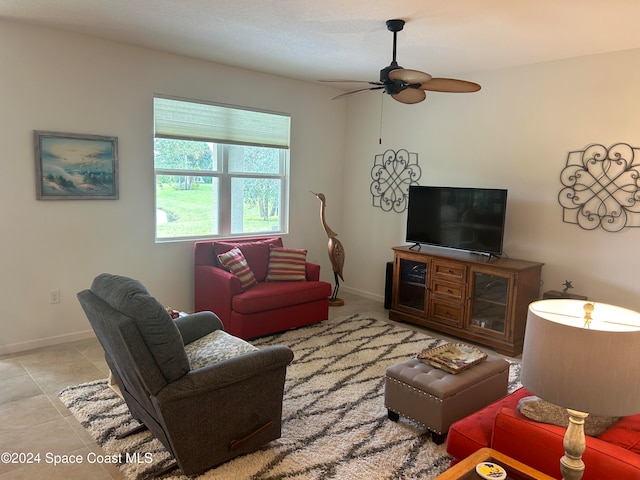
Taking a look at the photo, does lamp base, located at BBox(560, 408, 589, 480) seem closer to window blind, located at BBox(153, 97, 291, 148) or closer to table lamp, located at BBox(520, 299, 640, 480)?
table lamp, located at BBox(520, 299, 640, 480)

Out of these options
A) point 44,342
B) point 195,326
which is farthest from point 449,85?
point 44,342

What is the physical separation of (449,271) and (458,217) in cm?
54

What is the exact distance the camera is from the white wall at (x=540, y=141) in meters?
3.91

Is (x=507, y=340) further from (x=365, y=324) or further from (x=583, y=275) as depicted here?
(x=365, y=324)

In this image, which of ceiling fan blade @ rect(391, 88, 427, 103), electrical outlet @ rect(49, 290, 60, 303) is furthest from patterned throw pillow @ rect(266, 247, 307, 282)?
ceiling fan blade @ rect(391, 88, 427, 103)

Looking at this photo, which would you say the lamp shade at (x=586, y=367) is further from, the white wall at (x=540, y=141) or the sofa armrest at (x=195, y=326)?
the white wall at (x=540, y=141)

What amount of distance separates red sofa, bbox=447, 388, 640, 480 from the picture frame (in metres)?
3.65

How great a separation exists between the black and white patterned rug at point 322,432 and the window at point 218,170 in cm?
190

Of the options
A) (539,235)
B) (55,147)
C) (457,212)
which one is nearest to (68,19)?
(55,147)

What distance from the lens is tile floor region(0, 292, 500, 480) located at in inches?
93.3

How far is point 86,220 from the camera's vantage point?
4141 mm

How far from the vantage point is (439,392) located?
258 cm

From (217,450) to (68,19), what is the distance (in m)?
3.31

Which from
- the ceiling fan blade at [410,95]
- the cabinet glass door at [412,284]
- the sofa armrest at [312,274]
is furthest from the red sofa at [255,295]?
the ceiling fan blade at [410,95]
